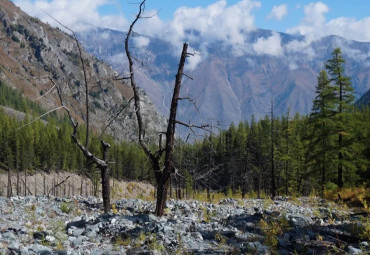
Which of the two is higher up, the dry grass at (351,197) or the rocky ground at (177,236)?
the rocky ground at (177,236)

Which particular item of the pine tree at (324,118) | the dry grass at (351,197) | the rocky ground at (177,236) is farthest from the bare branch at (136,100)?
the pine tree at (324,118)

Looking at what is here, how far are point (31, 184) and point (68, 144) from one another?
69.3 ft

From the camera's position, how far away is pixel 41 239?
891 cm

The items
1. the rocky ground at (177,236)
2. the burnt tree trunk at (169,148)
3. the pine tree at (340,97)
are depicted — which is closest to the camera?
the rocky ground at (177,236)

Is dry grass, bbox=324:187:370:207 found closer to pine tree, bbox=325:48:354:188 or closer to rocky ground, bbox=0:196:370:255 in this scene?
pine tree, bbox=325:48:354:188

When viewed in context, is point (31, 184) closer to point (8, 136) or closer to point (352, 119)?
point (8, 136)

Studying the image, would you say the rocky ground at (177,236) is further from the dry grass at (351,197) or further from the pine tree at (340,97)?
the pine tree at (340,97)

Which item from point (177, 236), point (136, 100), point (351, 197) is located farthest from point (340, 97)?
point (177, 236)

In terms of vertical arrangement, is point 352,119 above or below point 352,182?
above

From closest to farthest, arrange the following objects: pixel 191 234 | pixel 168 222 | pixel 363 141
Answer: pixel 191 234
pixel 168 222
pixel 363 141

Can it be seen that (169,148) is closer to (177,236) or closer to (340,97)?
(177,236)

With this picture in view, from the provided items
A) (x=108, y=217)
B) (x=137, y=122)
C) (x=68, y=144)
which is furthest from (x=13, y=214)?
(x=68, y=144)

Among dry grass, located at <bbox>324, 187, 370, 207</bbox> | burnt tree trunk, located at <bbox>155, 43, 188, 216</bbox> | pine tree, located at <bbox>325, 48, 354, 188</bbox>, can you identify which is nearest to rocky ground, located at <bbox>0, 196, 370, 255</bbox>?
burnt tree trunk, located at <bbox>155, 43, 188, 216</bbox>

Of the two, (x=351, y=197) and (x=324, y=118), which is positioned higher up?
(x=324, y=118)
